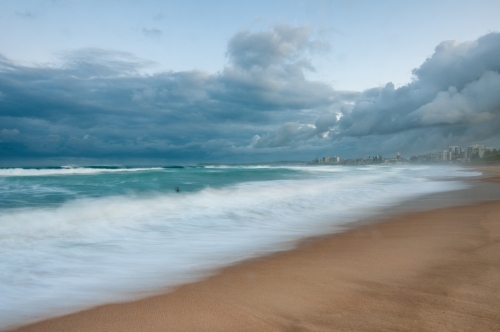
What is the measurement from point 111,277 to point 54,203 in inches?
330

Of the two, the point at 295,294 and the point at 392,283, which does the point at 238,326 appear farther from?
the point at 392,283

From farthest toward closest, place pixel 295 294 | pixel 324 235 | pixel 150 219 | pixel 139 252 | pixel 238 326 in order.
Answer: pixel 150 219 → pixel 324 235 → pixel 139 252 → pixel 295 294 → pixel 238 326

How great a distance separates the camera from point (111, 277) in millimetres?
4211

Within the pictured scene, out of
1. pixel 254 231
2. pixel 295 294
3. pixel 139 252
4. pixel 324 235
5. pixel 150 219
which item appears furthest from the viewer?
pixel 150 219

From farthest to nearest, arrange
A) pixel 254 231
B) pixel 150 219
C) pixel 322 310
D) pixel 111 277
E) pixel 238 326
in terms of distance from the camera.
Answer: pixel 150 219 → pixel 254 231 → pixel 111 277 → pixel 322 310 → pixel 238 326

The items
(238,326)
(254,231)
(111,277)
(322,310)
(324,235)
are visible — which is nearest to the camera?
(238,326)

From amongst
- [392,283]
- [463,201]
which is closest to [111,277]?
[392,283]

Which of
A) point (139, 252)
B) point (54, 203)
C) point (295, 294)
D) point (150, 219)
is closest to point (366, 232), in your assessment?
point (295, 294)

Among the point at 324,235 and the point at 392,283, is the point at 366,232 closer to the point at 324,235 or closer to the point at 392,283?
the point at 324,235

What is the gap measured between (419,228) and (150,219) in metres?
6.44

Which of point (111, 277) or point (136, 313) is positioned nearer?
point (136, 313)

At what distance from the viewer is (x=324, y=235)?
6375mm

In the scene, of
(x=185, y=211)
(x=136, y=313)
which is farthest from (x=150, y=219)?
(x=136, y=313)

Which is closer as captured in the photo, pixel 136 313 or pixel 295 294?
pixel 136 313
